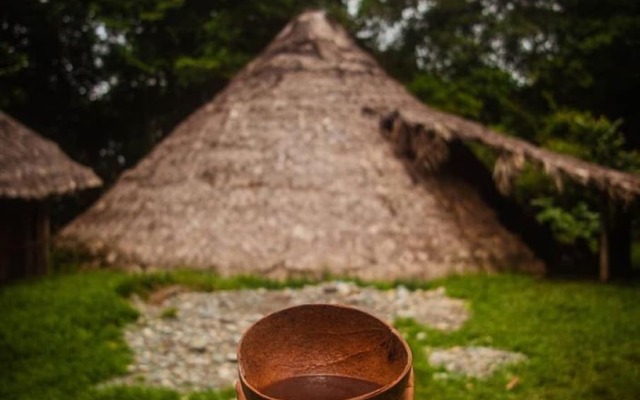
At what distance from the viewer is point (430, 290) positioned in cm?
728

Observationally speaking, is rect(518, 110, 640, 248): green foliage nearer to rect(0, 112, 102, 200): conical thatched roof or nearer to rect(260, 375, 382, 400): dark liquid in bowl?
rect(260, 375, 382, 400): dark liquid in bowl

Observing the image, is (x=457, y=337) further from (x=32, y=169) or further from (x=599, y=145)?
(x=32, y=169)

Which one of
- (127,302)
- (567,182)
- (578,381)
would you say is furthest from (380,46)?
(578,381)

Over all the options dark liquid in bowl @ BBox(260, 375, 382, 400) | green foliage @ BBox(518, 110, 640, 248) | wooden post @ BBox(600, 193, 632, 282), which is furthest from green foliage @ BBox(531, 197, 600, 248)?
dark liquid in bowl @ BBox(260, 375, 382, 400)

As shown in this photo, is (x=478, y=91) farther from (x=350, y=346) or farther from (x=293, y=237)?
(x=350, y=346)

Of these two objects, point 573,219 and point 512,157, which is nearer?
point 512,157

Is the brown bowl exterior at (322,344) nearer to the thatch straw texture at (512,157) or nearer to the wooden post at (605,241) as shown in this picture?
the thatch straw texture at (512,157)

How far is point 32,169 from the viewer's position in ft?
26.1

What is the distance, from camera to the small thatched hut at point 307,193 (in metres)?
8.14

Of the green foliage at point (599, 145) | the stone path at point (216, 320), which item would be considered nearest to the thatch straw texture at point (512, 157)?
the green foliage at point (599, 145)

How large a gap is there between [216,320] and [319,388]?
10.9 feet

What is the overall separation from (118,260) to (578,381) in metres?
6.50

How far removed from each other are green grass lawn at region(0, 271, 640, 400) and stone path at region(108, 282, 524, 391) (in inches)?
7.6

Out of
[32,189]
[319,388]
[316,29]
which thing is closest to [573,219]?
[316,29]
